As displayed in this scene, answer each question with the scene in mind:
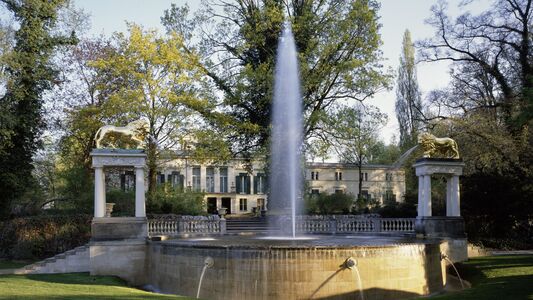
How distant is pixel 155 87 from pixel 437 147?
51.1 ft

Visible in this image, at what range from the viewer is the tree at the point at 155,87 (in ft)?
95.6

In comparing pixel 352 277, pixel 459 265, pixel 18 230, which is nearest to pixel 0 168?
pixel 18 230

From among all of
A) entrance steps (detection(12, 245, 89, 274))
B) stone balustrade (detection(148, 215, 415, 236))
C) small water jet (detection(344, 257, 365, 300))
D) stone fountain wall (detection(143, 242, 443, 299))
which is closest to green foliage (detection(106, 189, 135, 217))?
stone balustrade (detection(148, 215, 415, 236))

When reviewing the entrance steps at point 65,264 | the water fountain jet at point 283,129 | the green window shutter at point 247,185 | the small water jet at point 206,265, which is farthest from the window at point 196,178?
the small water jet at point 206,265

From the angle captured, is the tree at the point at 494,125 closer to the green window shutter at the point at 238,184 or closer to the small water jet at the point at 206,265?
the small water jet at the point at 206,265

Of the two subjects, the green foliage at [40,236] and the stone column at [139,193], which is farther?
the green foliage at [40,236]

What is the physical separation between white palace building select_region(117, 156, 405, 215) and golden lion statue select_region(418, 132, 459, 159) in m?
33.9

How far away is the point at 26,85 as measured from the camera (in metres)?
29.1

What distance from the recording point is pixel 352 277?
15562mm

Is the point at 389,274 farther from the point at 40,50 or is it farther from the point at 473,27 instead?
the point at 40,50

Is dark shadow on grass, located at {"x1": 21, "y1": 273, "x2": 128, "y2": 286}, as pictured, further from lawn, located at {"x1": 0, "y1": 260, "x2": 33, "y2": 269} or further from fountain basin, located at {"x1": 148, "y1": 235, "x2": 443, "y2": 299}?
lawn, located at {"x1": 0, "y1": 260, "x2": 33, "y2": 269}

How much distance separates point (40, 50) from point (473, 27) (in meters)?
25.3

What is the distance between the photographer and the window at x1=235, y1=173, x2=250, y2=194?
67125 mm

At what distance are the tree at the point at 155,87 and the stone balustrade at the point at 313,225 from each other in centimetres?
613
